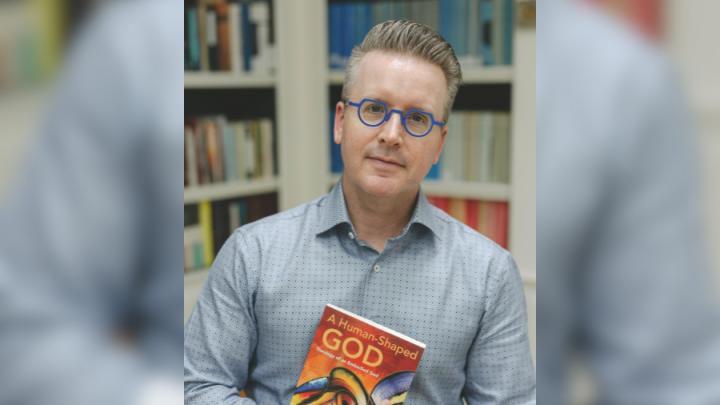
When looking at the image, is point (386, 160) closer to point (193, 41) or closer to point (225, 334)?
point (225, 334)

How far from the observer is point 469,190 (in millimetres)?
1605

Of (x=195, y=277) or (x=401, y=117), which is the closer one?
(x=401, y=117)

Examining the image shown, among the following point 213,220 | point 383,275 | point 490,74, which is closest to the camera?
point 383,275

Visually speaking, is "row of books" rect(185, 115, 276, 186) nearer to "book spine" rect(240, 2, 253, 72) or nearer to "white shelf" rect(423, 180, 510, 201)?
"book spine" rect(240, 2, 253, 72)

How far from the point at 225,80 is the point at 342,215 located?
0.84 meters

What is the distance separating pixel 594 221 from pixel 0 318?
21 centimetres

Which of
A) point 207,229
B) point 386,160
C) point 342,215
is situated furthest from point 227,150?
point 386,160

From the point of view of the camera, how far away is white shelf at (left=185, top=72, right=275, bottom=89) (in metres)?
1.55

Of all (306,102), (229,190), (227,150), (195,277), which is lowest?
(195,277)

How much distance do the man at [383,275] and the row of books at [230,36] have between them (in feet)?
2.67

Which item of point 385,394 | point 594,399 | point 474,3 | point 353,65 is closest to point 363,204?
point 353,65

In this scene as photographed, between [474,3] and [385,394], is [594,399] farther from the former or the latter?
[474,3]

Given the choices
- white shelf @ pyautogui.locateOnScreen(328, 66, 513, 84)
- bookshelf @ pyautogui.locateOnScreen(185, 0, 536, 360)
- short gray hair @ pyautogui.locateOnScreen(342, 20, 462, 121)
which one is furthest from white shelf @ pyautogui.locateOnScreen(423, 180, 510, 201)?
short gray hair @ pyautogui.locateOnScreen(342, 20, 462, 121)

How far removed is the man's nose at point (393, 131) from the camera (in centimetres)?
76
